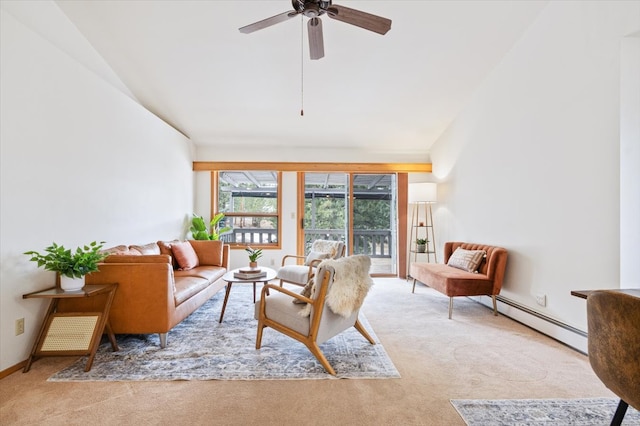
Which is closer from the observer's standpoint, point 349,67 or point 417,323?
point 417,323

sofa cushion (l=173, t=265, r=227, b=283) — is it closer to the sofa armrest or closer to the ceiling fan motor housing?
the sofa armrest

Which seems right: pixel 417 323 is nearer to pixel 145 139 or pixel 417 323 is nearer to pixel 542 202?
pixel 542 202

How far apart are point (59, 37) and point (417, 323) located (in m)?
4.61

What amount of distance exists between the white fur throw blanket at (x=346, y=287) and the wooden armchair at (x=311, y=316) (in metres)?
0.02

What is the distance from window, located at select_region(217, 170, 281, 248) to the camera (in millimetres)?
5992

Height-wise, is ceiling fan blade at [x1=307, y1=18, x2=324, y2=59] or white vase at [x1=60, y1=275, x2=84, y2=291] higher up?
ceiling fan blade at [x1=307, y1=18, x2=324, y2=59]

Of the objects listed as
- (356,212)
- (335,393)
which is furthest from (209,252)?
(335,393)

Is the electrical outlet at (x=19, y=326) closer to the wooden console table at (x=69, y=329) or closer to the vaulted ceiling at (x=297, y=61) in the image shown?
the wooden console table at (x=69, y=329)

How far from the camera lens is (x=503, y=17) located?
3096 millimetres

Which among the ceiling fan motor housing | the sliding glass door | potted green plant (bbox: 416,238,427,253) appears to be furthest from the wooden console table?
potted green plant (bbox: 416,238,427,253)

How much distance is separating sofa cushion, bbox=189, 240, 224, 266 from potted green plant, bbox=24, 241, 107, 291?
2.10 m

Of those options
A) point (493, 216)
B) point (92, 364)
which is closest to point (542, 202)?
point (493, 216)

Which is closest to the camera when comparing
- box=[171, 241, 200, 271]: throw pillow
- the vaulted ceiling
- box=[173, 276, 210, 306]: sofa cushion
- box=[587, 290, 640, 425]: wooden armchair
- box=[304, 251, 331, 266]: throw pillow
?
box=[587, 290, 640, 425]: wooden armchair

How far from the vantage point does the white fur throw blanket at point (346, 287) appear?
7.54 ft
